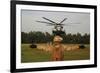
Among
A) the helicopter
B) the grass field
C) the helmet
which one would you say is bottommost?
the grass field

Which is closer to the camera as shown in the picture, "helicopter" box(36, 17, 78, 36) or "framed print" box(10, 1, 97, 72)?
"framed print" box(10, 1, 97, 72)

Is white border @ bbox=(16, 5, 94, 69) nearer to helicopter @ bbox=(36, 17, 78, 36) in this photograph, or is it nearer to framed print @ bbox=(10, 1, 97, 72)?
framed print @ bbox=(10, 1, 97, 72)

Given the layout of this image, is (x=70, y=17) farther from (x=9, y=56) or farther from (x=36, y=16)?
(x=9, y=56)

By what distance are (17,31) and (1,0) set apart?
0.30m

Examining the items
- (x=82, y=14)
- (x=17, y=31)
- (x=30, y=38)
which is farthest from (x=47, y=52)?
(x=82, y=14)

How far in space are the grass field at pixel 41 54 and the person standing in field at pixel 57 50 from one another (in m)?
0.04

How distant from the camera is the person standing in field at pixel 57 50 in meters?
1.92

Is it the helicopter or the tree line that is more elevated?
the helicopter

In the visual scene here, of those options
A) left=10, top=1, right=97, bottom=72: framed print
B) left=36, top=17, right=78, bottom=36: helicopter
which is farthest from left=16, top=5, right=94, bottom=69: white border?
left=36, top=17, right=78, bottom=36: helicopter

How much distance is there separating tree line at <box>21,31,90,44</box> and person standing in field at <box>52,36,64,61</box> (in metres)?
0.05

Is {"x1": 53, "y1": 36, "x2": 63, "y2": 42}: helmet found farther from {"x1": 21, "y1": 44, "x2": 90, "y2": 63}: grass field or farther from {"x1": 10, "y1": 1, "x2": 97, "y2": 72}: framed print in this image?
{"x1": 21, "y1": 44, "x2": 90, "y2": 63}: grass field

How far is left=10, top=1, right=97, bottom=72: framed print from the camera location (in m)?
1.79

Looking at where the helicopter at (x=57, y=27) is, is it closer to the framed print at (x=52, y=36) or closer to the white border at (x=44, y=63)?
the framed print at (x=52, y=36)

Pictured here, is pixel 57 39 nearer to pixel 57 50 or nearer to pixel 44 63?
pixel 57 50
